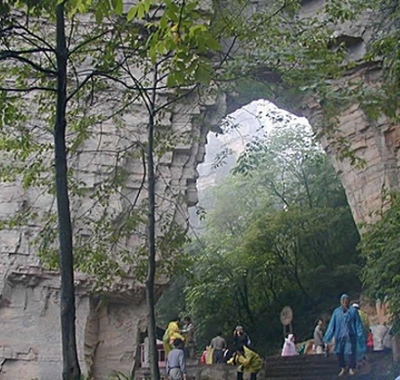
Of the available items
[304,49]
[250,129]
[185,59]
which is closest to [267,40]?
[304,49]

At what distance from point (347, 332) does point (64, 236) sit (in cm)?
451

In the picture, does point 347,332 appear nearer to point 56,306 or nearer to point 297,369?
point 297,369

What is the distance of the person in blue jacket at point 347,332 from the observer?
842cm

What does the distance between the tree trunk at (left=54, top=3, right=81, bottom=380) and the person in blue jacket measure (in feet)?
14.4

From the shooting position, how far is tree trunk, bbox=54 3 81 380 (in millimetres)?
4816

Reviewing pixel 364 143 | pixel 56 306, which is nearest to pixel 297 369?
pixel 56 306

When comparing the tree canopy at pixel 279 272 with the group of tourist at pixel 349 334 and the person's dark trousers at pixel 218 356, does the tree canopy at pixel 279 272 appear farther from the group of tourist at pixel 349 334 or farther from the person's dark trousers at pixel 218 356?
the group of tourist at pixel 349 334

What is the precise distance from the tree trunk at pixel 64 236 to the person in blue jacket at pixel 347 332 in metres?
4.40

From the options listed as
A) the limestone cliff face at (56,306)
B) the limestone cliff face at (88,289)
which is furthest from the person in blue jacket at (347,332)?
the limestone cliff face at (56,306)

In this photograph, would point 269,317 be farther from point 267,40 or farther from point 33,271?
point 267,40

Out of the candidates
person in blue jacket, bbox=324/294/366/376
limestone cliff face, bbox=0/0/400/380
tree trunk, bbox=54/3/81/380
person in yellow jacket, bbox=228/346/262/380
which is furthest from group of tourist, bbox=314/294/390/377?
tree trunk, bbox=54/3/81/380

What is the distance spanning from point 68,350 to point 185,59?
2.17 meters

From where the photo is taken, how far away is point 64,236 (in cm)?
511

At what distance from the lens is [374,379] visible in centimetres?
854
